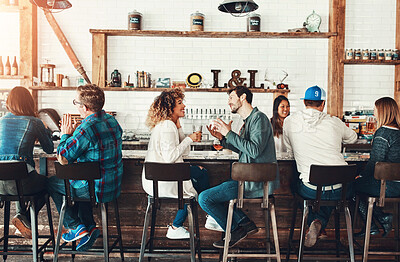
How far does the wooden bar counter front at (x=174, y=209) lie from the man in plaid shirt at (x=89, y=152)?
0.41m

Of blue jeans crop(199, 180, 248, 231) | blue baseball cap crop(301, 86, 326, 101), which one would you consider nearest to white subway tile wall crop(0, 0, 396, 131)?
blue baseball cap crop(301, 86, 326, 101)

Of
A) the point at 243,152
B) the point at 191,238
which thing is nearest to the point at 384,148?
the point at 243,152

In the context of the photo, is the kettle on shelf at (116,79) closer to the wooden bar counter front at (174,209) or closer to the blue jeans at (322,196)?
the wooden bar counter front at (174,209)

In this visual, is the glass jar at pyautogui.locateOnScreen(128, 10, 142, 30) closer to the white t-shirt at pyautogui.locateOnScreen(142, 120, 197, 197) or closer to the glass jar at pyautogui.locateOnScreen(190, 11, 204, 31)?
the glass jar at pyautogui.locateOnScreen(190, 11, 204, 31)

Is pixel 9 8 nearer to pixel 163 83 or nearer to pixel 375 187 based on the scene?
pixel 163 83

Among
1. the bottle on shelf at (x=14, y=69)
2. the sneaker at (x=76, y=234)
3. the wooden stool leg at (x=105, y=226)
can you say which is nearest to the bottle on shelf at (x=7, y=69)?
the bottle on shelf at (x=14, y=69)

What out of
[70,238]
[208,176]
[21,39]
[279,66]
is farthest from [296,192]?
[21,39]

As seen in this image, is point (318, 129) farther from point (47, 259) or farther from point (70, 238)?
point (47, 259)

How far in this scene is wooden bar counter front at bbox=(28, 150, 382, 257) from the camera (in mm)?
3250

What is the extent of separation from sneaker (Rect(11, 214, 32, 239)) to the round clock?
5.14m

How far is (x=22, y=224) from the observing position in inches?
118

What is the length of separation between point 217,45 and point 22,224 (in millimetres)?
4337

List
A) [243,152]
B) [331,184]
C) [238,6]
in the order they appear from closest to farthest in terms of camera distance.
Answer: [331,184]
[243,152]
[238,6]

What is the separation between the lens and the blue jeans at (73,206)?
2766 mm
